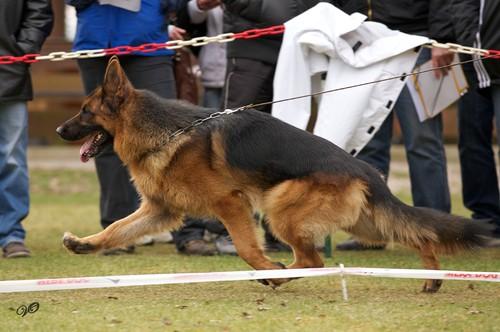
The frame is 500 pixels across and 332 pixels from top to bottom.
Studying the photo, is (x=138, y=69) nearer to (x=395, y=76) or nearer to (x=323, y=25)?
(x=323, y=25)

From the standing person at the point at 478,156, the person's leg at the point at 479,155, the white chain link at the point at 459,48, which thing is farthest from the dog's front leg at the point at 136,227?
the person's leg at the point at 479,155

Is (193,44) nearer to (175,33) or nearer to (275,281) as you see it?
(175,33)

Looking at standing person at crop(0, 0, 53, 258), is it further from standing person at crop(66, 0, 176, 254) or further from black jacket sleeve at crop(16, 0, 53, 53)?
standing person at crop(66, 0, 176, 254)

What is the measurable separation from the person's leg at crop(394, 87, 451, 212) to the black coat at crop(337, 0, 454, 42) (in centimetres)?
50

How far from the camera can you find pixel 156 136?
6297 mm

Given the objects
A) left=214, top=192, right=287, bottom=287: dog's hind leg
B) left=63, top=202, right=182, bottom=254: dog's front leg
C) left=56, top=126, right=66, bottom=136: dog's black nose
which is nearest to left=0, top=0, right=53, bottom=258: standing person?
left=56, top=126, right=66, bottom=136: dog's black nose

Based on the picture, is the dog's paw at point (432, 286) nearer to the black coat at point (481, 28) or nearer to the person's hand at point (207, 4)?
the black coat at point (481, 28)

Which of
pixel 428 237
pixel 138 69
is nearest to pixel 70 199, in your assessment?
pixel 138 69

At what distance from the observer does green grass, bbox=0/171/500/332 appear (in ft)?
16.6

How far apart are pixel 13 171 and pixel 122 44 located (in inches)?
51.2

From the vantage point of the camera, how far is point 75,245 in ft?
20.2

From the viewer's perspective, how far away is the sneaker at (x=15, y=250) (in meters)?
7.62

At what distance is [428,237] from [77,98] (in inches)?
415

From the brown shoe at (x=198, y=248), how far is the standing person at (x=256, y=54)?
517mm
